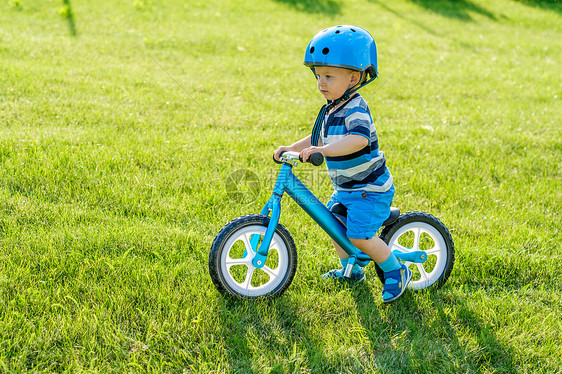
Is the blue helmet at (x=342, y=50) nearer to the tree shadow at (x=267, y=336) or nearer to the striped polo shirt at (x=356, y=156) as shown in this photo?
the striped polo shirt at (x=356, y=156)

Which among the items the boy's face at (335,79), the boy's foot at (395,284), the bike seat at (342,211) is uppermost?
the boy's face at (335,79)

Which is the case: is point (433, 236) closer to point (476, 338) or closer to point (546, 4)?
point (476, 338)

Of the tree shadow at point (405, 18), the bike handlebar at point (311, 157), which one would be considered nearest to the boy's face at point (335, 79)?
the bike handlebar at point (311, 157)

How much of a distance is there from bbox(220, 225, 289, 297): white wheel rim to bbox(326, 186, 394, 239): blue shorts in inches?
17.6

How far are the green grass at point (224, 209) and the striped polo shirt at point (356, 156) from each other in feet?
2.48

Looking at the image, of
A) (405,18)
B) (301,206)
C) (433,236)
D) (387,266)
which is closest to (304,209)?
(301,206)

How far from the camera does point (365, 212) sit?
310 cm

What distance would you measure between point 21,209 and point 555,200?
468cm

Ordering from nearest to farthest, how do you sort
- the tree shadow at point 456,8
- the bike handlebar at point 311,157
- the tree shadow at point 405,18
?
the bike handlebar at point 311,157 → the tree shadow at point 405,18 → the tree shadow at point 456,8

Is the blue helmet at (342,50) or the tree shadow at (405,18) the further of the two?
the tree shadow at (405,18)

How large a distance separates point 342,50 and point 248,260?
1.36 m

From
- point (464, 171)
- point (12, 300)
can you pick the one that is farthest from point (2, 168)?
point (464, 171)

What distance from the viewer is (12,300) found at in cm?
293

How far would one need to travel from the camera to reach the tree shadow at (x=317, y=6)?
14.1 meters
